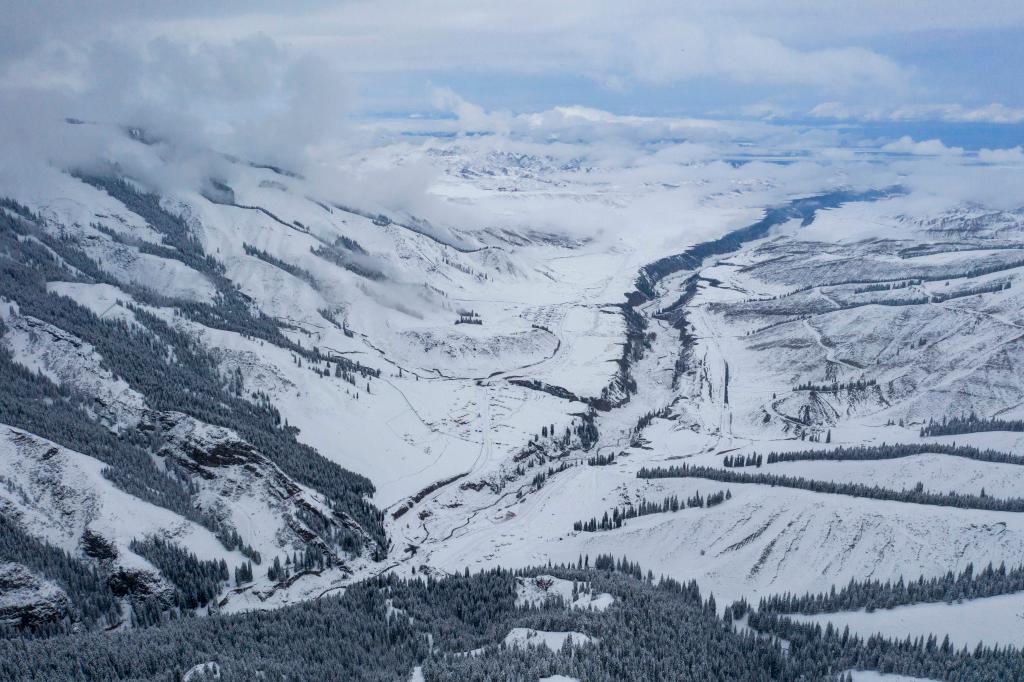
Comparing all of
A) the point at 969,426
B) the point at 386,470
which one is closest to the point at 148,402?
the point at 386,470

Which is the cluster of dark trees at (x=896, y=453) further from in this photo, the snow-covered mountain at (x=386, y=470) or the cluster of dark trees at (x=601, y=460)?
the cluster of dark trees at (x=601, y=460)

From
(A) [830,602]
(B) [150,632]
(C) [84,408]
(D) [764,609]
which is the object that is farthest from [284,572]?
(A) [830,602]

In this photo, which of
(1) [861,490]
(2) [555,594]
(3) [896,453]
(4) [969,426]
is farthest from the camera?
(4) [969,426]

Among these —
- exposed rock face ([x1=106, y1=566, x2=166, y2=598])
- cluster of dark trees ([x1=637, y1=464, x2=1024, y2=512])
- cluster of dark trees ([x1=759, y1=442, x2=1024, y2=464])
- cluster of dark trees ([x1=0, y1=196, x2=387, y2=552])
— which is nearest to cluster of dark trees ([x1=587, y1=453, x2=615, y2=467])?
cluster of dark trees ([x1=637, y1=464, x2=1024, y2=512])

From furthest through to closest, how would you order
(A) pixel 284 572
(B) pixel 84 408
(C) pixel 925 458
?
(C) pixel 925 458
(B) pixel 84 408
(A) pixel 284 572

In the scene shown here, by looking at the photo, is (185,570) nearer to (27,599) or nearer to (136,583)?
(136,583)

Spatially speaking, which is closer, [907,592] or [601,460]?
[907,592]

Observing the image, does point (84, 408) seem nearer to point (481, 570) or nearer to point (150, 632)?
point (150, 632)
